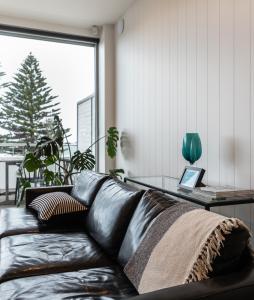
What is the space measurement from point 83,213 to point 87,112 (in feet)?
8.20

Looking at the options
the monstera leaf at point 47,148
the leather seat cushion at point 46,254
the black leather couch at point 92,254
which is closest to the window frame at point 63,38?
the monstera leaf at point 47,148

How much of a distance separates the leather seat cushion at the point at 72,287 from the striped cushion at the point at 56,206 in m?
0.85

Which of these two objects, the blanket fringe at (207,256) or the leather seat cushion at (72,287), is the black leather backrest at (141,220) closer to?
the leather seat cushion at (72,287)

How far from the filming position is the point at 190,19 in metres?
2.58

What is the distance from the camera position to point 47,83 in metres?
4.30

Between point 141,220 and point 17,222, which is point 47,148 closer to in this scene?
point 17,222

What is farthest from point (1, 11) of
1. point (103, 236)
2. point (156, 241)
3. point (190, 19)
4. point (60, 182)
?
point (156, 241)

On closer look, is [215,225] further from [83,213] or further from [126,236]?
[83,213]

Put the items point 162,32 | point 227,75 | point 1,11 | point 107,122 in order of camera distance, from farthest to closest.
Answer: point 107,122, point 1,11, point 162,32, point 227,75

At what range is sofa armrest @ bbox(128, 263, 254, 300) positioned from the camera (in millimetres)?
947

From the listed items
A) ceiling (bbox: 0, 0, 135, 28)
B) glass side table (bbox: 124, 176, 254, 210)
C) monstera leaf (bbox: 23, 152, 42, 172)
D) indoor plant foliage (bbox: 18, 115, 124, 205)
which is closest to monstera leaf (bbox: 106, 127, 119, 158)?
indoor plant foliage (bbox: 18, 115, 124, 205)

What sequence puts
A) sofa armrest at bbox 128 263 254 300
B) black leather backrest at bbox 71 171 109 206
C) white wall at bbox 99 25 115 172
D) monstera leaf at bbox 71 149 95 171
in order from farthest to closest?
white wall at bbox 99 25 115 172 < monstera leaf at bbox 71 149 95 171 < black leather backrest at bbox 71 171 109 206 < sofa armrest at bbox 128 263 254 300

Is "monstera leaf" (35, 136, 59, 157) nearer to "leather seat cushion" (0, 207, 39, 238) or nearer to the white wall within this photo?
the white wall

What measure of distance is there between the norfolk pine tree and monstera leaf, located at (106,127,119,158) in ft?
3.11
